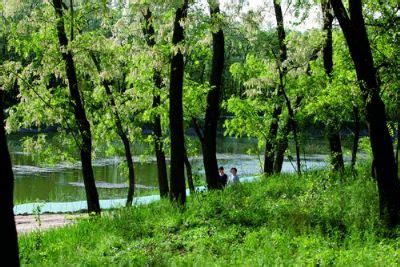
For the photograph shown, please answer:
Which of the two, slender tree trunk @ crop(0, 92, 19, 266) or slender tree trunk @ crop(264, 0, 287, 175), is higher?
slender tree trunk @ crop(264, 0, 287, 175)

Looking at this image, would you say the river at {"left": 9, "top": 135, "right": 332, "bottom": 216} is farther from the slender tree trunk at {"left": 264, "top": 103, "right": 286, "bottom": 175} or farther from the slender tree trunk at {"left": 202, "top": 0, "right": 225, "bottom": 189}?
the slender tree trunk at {"left": 202, "top": 0, "right": 225, "bottom": 189}

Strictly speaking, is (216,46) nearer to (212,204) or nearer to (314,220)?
(212,204)

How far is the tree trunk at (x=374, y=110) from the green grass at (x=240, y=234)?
1.58 ft

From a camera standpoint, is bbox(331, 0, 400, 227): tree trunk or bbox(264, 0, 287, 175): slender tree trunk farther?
bbox(264, 0, 287, 175): slender tree trunk

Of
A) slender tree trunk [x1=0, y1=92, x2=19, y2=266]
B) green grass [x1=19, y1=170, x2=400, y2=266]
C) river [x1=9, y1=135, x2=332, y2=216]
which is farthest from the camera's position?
river [x1=9, y1=135, x2=332, y2=216]

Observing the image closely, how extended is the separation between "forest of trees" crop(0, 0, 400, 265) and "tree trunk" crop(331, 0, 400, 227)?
18mm

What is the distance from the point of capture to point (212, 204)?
11.1m

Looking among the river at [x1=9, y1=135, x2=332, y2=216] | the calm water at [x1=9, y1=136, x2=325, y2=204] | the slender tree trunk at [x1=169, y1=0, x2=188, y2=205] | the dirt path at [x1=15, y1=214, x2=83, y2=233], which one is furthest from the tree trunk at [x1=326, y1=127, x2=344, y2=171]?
the dirt path at [x1=15, y1=214, x2=83, y2=233]

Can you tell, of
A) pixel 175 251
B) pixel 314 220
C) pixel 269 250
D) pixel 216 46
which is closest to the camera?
pixel 269 250

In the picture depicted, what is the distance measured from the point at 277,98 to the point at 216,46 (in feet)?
11.7

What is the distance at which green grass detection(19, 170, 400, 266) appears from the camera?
727cm

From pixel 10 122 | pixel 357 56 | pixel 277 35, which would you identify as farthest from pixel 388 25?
pixel 10 122

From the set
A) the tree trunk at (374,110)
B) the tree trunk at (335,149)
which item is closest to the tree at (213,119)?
the tree trunk at (335,149)

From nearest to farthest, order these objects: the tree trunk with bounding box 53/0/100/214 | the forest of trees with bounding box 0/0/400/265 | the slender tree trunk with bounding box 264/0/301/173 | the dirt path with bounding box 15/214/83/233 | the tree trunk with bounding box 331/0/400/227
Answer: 1. the tree trunk with bounding box 331/0/400/227
2. the forest of trees with bounding box 0/0/400/265
3. the tree trunk with bounding box 53/0/100/214
4. the dirt path with bounding box 15/214/83/233
5. the slender tree trunk with bounding box 264/0/301/173
